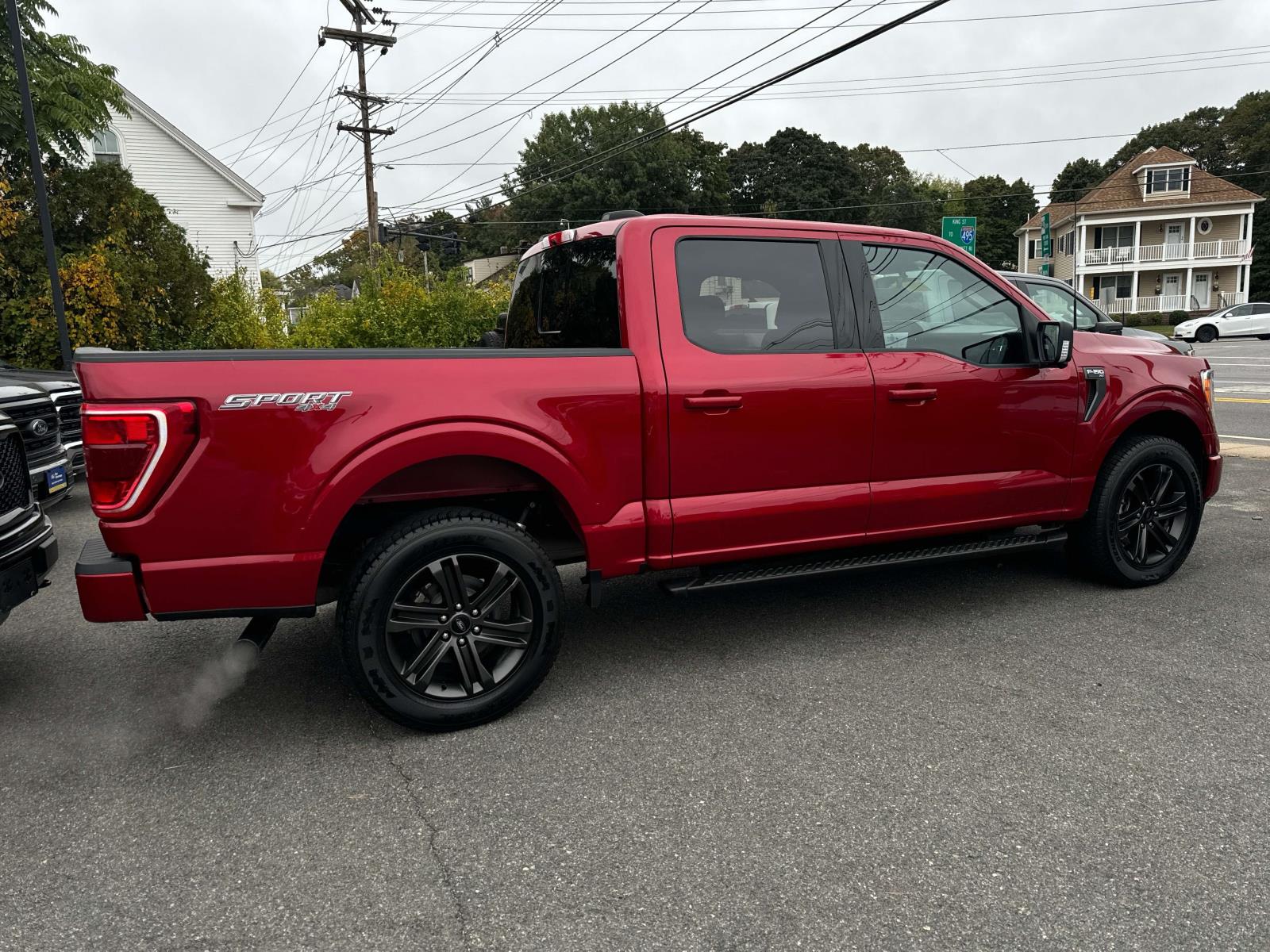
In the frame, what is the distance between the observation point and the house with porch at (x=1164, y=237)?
5156 cm

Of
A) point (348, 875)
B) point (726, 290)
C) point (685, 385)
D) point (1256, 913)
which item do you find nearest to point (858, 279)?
point (726, 290)

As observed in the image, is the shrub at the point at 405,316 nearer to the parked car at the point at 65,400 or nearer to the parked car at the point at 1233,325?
the parked car at the point at 65,400

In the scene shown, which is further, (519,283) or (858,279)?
(519,283)

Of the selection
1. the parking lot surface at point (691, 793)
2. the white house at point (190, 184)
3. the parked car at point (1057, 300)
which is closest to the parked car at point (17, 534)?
the parking lot surface at point (691, 793)

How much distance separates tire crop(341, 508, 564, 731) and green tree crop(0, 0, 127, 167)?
611 inches

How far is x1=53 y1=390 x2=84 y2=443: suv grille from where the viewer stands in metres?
7.97

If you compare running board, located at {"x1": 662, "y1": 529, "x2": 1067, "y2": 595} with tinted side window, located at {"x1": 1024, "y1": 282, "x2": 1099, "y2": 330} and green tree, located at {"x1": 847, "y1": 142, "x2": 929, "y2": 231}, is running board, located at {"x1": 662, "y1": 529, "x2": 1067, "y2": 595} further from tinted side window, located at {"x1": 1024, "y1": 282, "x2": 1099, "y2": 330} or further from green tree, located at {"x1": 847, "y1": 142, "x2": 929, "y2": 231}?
green tree, located at {"x1": 847, "y1": 142, "x2": 929, "y2": 231}

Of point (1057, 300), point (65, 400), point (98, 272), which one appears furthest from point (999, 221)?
point (65, 400)

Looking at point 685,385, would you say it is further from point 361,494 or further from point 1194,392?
point 1194,392

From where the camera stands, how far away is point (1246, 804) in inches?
110

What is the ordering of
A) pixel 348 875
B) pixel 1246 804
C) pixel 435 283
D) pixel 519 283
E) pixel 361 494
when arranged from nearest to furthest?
1. pixel 348 875
2. pixel 1246 804
3. pixel 361 494
4. pixel 519 283
5. pixel 435 283

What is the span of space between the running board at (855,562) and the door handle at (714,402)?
75 cm

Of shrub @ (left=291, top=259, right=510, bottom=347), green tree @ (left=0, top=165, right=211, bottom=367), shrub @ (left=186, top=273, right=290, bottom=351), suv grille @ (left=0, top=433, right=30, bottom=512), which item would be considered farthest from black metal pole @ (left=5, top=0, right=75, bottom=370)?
suv grille @ (left=0, top=433, right=30, bottom=512)

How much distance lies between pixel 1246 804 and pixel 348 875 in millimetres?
2740
